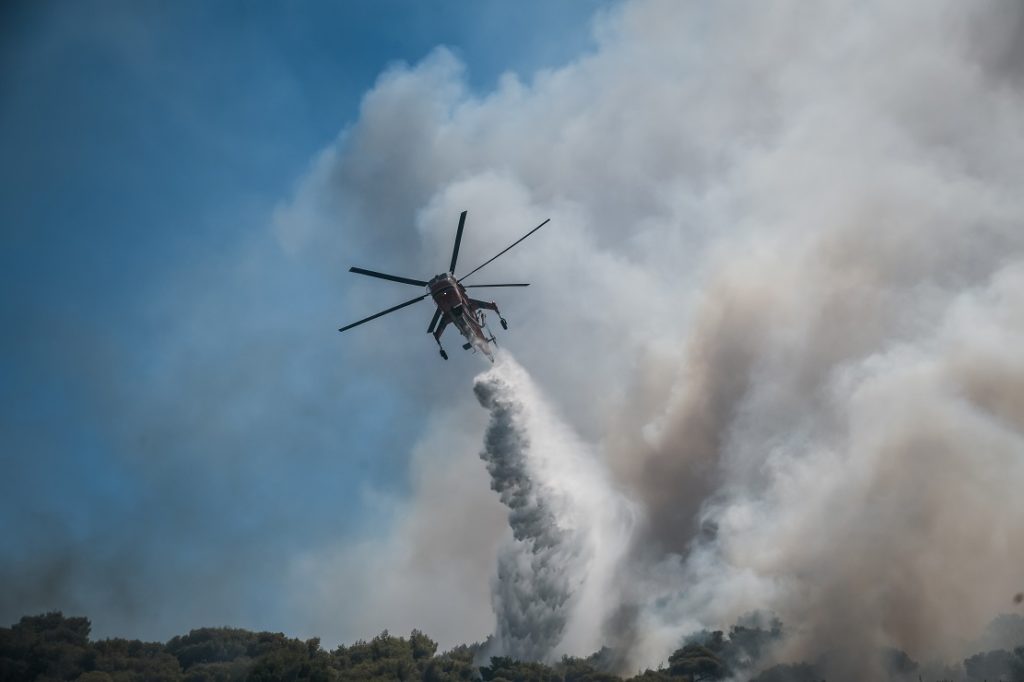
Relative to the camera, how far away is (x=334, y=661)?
279 feet

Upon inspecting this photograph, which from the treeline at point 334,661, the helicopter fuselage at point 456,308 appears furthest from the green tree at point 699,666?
Result: the helicopter fuselage at point 456,308

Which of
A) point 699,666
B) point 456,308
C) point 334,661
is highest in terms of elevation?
point 456,308

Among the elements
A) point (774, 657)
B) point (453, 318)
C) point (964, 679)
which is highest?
point (453, 318)

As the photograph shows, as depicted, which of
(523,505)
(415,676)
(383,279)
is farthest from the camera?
(415,676)

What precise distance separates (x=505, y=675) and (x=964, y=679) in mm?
33564

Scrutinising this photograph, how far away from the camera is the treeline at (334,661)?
69688 mm

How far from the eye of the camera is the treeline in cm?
6969

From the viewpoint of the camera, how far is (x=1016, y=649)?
6638 cm

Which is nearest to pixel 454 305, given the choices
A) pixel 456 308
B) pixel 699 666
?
pixel 456 308

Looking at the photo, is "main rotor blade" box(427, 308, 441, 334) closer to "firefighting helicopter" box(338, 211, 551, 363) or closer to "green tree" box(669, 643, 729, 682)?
"firefighting helicopter" box(338, 211, 551, 363)

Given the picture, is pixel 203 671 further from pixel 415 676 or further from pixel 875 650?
pixel 875 650

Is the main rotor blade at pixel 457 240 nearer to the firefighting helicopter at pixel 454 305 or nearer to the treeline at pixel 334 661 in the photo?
the firefighting helicopter at pixel 454 305

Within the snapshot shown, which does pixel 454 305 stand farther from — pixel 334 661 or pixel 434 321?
pixel 334 661

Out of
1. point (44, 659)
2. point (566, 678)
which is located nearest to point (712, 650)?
point (566, 678)
